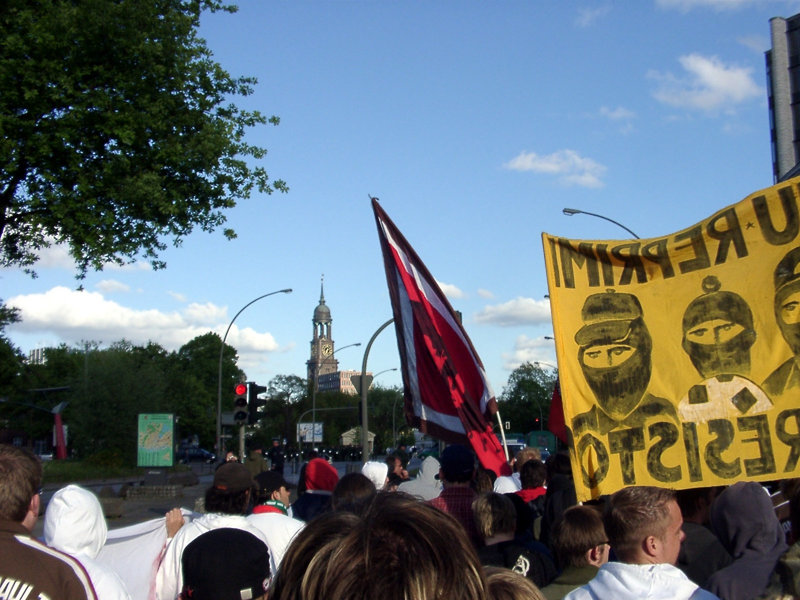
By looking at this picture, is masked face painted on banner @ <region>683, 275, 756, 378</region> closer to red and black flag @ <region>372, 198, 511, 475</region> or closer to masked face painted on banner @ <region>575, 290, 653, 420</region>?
masked face painted on banner @ <region>575, 290, 653, 420</region>

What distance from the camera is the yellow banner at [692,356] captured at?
4668 millimetres

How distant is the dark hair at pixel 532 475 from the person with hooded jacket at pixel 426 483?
2.39 ft

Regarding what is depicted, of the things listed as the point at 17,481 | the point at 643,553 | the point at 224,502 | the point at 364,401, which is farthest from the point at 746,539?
the point at 364,401

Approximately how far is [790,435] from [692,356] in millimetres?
676

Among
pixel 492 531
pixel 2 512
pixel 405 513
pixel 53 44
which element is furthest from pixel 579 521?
pixel 53 44

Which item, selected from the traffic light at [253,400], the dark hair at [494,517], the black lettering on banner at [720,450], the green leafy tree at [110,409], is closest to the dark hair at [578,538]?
the dark hair at [494,517]

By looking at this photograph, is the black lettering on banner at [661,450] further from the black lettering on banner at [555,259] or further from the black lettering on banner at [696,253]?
the black lettering on banner at [555,259]

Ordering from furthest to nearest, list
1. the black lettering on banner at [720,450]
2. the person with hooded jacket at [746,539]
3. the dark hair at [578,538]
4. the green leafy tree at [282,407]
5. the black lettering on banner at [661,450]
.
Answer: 1. the green leafy tree at [282,407]
2. the black lettering on banner at [661,450]
3. the black lettering on banner at [720,450]
4. the dark hair at [578,538]
5. the person with hooded jacket at [746,539]

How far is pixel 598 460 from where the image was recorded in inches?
195

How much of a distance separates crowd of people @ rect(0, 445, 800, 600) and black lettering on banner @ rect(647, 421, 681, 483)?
25cm

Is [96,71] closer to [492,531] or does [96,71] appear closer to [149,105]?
[149,105]

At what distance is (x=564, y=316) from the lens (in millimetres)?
5297

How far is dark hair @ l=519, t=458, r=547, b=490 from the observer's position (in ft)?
23.4

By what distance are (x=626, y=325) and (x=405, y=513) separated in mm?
4015
